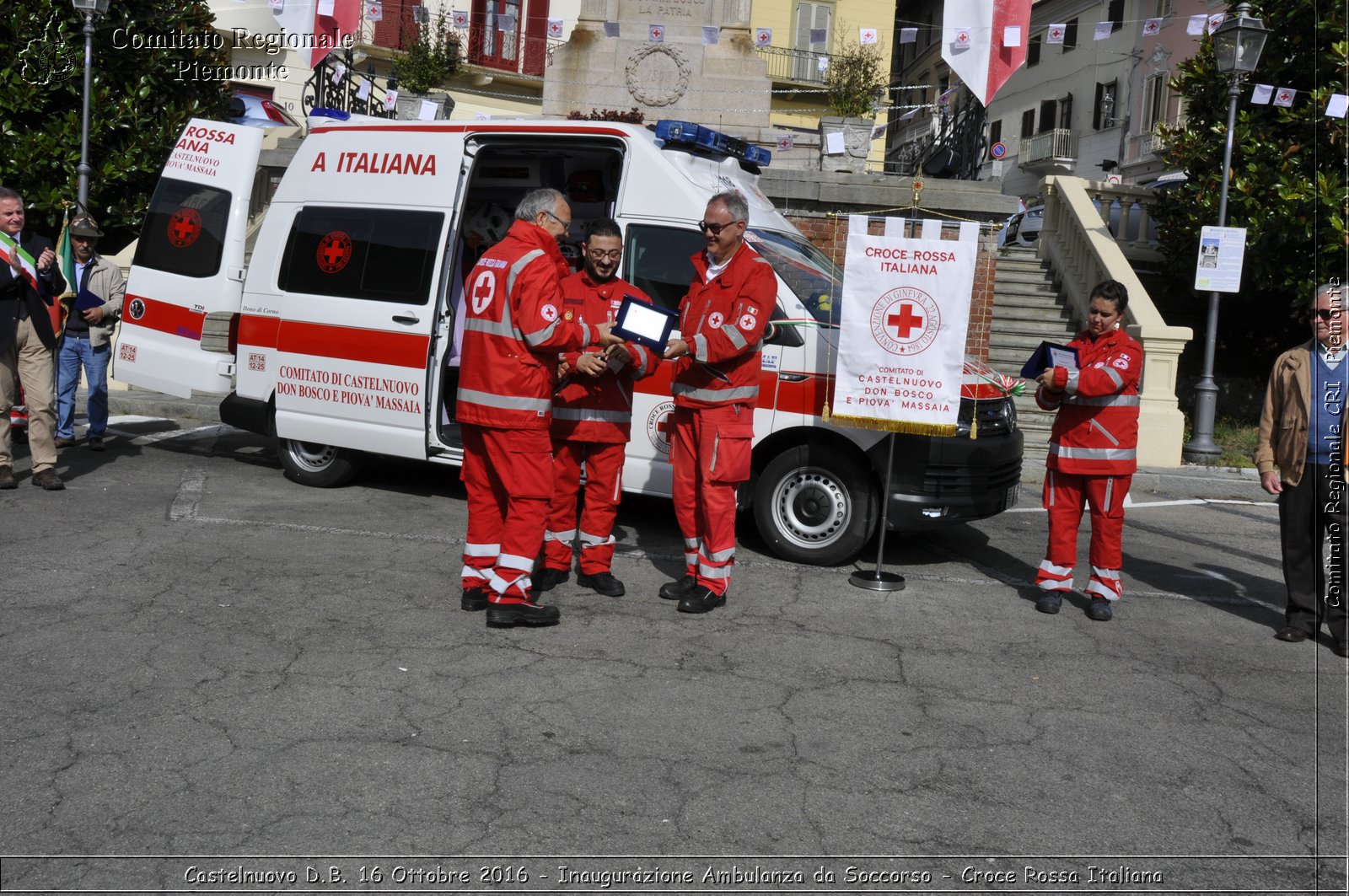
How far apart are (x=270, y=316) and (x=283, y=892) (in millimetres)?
6092

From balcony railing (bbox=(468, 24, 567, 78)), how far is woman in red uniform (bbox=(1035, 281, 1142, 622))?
29135 millimetres

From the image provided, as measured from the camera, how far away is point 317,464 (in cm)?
887

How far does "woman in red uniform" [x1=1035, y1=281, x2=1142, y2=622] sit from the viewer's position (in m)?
6.42

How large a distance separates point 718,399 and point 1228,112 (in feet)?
31.8

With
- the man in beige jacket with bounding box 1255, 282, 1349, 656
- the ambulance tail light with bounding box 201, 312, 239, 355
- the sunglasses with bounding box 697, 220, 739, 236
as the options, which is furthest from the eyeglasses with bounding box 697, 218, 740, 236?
the ambulance tail light with bounding box 201, 312, 239, 355

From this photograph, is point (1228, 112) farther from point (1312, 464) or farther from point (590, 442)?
point (590, 442)

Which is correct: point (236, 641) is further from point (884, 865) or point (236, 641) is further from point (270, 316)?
point (270, 316)

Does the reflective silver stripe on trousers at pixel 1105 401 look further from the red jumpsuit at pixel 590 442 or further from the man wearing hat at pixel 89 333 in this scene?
the man wearing hat at pixel 89 333

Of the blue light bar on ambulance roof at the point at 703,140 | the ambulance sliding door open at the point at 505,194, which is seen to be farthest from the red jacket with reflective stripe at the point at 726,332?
the ambulance sliding door open at the point at 505,194

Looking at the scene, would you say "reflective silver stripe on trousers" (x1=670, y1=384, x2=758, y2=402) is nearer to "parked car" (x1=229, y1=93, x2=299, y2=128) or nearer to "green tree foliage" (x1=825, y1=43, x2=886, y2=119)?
"parked car" (x1=229, y1=93, x2=299, y2=128)

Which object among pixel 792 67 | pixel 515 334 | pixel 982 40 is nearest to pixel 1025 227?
pixel 982 40

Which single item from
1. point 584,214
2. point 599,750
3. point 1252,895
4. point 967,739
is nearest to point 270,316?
point 584,214

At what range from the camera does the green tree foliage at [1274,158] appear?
12750 millimetres

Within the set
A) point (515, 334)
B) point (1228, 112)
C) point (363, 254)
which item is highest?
point (1228, 112)
